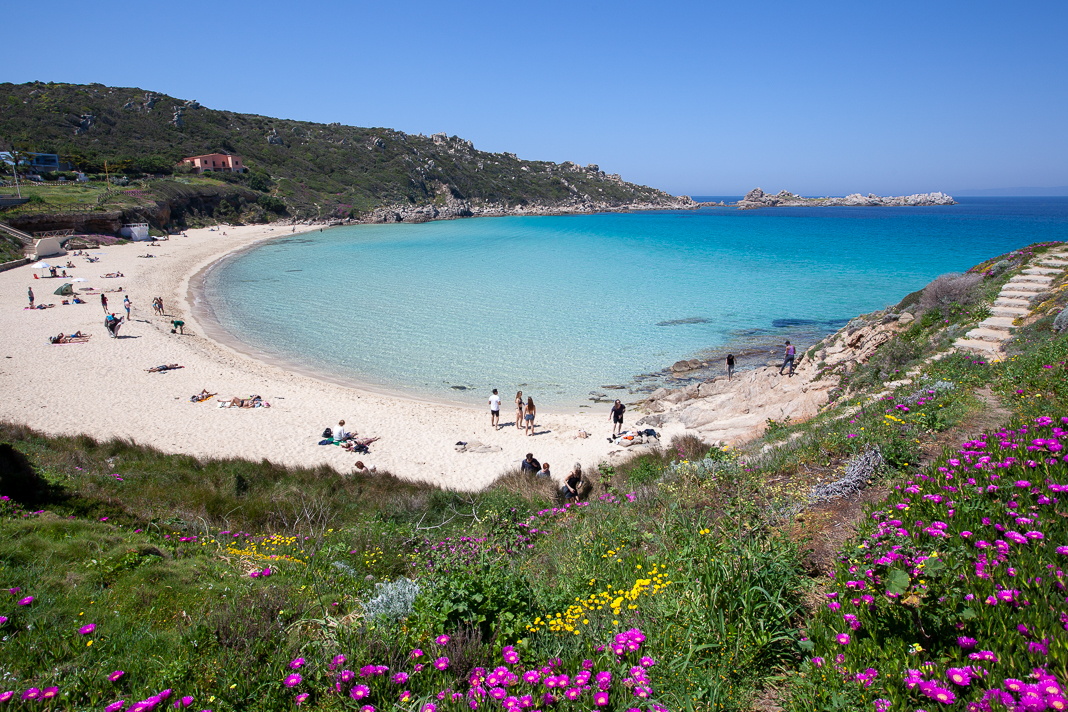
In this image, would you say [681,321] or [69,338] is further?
[681,321]

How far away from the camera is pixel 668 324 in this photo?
26.8 meters

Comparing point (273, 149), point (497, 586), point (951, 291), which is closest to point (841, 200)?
point (273, 149)

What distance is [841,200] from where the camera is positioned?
605 feet

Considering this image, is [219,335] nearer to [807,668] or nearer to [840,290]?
[807,668]

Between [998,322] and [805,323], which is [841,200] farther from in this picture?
[998,322]

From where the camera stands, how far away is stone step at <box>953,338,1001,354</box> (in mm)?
9867

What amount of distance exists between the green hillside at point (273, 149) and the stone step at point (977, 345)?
8982 centimetres

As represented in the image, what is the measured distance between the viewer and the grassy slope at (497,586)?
2.89 m

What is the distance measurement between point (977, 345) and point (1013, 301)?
2.66 metres

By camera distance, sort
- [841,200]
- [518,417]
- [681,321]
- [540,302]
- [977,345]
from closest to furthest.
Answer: [977,345]
[518,417]
[681,321]
[540,302]
[841,200]

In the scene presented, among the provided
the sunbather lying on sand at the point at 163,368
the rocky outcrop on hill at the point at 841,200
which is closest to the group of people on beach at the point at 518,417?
the sunbather lying on sand at the point at 163,368

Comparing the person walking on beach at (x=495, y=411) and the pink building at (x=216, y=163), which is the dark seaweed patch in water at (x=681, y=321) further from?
the pink building at (x=216, y=163)

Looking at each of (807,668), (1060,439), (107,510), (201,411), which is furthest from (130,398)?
(1060,439)

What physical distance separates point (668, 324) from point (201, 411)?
20.7 metres
